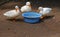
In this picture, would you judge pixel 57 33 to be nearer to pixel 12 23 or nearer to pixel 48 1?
pixel 12 23

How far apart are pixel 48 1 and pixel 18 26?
3.86 metres

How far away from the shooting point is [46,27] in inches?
169

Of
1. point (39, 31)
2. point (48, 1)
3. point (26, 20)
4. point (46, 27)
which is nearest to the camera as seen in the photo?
point (39, 31)

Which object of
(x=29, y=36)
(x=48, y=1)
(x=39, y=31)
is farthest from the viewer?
(x=48, y=1)

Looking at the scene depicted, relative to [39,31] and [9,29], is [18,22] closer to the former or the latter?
[9,29]

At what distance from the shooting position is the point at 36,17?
4551 mm

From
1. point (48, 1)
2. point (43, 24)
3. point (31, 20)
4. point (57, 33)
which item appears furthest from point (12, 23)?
point (48, 1)

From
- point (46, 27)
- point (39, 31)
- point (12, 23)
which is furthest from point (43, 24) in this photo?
point (12, 23)

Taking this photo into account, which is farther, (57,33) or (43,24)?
(43,24)

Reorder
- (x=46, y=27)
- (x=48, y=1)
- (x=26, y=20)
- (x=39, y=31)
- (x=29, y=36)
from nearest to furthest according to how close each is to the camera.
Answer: (x=29, y=36) → (x=39, y=31) → (x=46, y=27) → (x=26, y=20) → (x=48, y=1)

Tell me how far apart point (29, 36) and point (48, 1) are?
14.4ft

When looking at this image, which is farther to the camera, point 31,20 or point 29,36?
point 31,20

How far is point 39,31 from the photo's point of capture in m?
4.04

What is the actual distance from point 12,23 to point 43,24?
874 millimetres
